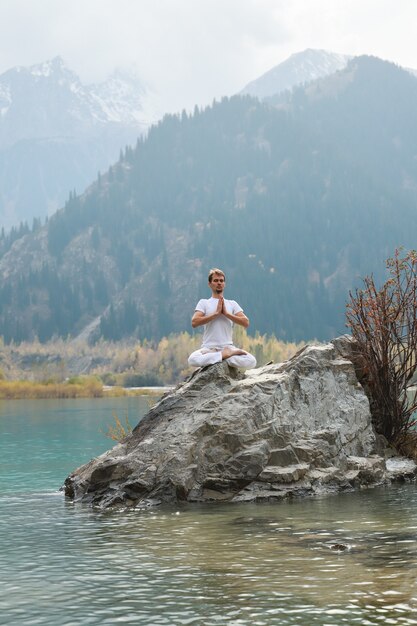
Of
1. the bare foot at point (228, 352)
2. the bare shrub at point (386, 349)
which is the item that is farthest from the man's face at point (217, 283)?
the bare shrub at point (386, 349)

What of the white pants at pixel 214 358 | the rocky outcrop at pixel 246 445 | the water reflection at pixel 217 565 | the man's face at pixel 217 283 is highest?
the man's face at pixel 217 283

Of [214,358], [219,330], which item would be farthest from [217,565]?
[219,330]

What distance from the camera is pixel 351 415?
17984mm

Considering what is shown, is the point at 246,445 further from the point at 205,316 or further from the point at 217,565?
the point at 217,565

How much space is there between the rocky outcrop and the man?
0.85ft

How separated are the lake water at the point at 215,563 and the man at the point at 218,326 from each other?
3.15m

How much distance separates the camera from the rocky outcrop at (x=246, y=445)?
16.0 m

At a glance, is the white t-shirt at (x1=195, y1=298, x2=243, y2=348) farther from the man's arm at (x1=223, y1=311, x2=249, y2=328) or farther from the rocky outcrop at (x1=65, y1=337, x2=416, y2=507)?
the rocky outcrop at (x1=65, y1=337, x2=416, y2=507)

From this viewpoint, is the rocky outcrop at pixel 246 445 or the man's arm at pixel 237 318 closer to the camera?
the rocky outcrop at pixel 246 445

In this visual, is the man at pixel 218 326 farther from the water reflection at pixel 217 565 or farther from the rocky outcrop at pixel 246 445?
the water reflection at pixel 217 565

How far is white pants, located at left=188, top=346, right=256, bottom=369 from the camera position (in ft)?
57.0

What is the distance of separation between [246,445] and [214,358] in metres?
1.96

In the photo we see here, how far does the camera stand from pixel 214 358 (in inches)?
684

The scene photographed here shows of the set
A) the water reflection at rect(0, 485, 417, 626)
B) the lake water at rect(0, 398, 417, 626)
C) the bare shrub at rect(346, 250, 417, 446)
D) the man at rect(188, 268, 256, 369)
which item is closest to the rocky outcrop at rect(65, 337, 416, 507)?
the man at rect(188, 268, 256, 369)
